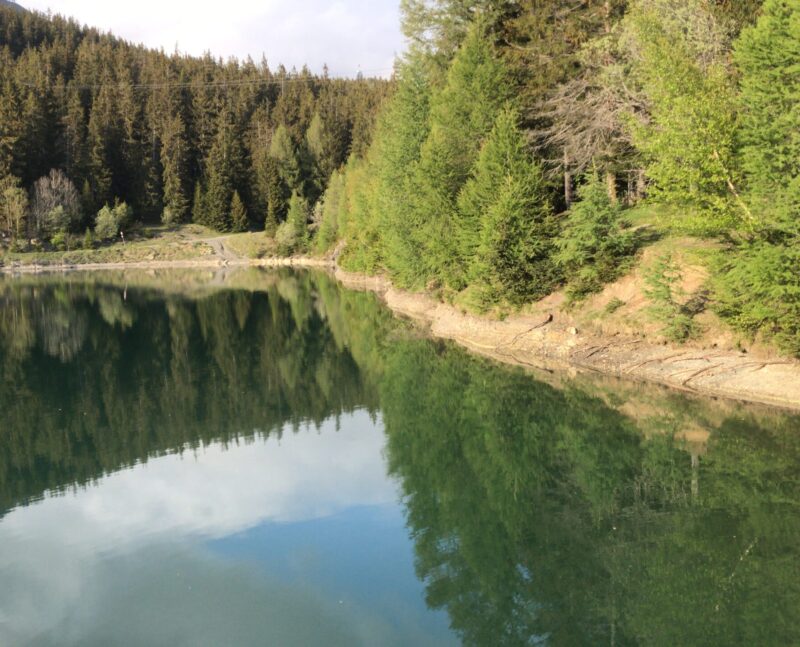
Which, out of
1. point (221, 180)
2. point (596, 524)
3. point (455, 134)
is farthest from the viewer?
point (221, 180)

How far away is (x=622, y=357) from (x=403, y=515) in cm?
1303

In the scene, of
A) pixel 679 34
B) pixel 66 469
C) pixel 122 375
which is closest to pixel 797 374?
pixel 679 34

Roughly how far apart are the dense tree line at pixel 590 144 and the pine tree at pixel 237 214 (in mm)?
65533

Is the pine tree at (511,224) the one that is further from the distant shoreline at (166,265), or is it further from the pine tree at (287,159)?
the pine tree at (287,159)

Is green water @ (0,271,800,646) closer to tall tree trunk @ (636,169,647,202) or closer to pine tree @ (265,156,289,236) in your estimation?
tall tree trunk @ (636,169,647,202)

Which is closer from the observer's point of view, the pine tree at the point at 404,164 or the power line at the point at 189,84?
the pine tree at the point at 404,164

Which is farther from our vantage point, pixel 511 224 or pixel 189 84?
pixel 189 84

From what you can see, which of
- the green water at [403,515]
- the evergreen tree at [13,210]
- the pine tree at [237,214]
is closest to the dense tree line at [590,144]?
the green water at [403,515]

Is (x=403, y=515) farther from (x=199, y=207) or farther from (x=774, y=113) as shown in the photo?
(x=199, y=207)

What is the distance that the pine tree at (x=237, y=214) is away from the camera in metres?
108

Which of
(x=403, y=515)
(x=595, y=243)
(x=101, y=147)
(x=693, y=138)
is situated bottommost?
(x=403, y=515)

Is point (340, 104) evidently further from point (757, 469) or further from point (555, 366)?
point (757, 469)

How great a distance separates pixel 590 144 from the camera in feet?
104

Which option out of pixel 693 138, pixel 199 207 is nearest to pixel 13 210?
pixel 199 207
